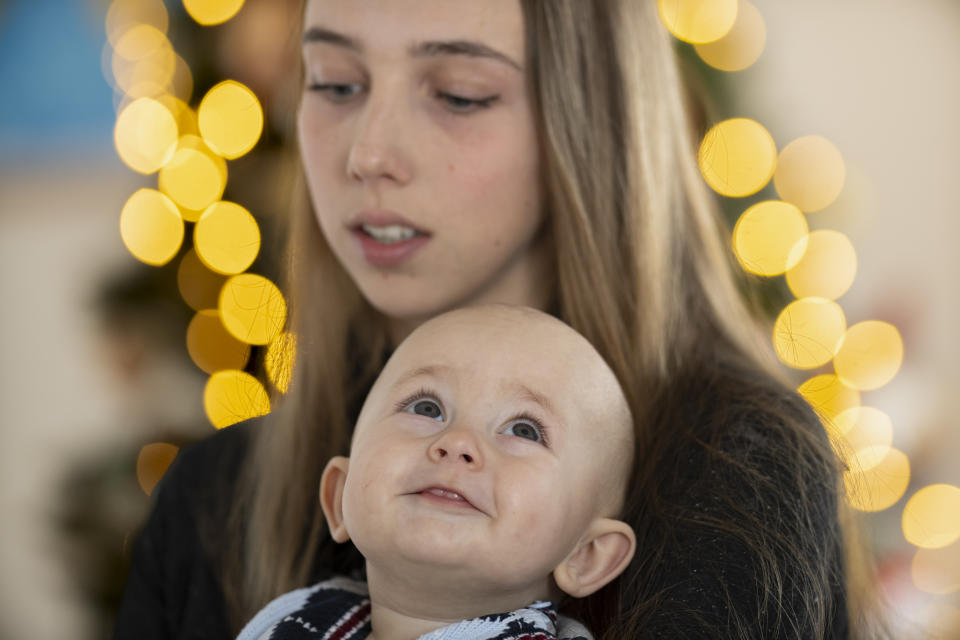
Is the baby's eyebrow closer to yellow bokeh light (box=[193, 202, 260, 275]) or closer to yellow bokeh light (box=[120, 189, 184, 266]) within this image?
yellow bokeh light (box=[193, 202, 260, 275])

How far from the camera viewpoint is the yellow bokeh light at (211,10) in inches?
89.1

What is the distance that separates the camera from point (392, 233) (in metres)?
1.23

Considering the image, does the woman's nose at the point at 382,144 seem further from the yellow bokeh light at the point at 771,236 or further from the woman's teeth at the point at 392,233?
the yellow bokeh light at the point at 771,236

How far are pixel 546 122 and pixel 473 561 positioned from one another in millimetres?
557

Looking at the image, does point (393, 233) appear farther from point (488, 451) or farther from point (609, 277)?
point (488, 451)

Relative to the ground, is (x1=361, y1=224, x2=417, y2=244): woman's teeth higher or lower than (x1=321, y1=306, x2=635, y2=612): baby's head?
higher

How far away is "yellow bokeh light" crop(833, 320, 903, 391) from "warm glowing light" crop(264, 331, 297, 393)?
157 centimetres

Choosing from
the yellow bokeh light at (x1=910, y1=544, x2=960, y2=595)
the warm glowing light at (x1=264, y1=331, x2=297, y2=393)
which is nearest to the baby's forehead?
the warm glowing light at (x1=264, y1=331, x2=297, y2=393)

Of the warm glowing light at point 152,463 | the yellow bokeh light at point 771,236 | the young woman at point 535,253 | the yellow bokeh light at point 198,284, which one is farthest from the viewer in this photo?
the warm glowing light at point 152,463

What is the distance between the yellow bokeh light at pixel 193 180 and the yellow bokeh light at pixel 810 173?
127 centimetres

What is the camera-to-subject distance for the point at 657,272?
128 cm

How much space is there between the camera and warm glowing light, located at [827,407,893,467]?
261 centimetres

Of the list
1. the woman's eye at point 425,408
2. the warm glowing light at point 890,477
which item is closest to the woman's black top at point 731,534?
the woman's eye at point 425,408

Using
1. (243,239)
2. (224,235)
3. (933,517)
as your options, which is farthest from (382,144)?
(933,517)
